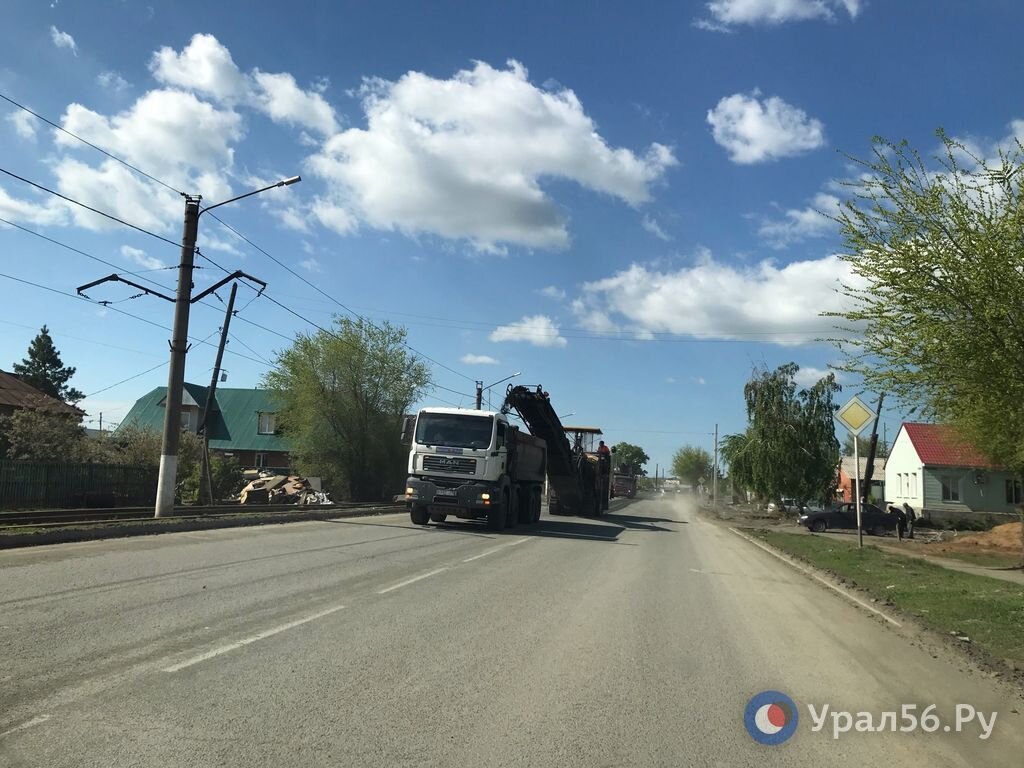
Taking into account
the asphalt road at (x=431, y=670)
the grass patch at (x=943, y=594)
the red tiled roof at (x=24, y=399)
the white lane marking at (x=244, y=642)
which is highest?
the red tiled roof at (x=24, y=399)

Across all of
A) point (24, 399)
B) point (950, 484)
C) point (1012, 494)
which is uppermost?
point (24, 399)

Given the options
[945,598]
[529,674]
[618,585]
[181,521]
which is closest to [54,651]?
[529,674]

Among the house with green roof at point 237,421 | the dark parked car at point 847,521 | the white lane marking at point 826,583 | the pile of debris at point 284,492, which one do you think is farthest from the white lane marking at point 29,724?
the house with green roof at point 237,421

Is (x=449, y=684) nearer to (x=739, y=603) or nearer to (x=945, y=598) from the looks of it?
(x=739, y=603)

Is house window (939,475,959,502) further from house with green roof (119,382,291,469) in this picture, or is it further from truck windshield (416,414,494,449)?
house with green roof (119,382,291,469)

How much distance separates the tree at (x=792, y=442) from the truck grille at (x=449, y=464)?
27.7 meters

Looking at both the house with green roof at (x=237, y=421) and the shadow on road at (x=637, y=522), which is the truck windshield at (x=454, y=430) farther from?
the house with green roof at (x=237, y=421)

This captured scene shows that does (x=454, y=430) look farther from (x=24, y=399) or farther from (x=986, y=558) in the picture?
(x=24, y=399)

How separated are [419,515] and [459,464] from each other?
2.88 m

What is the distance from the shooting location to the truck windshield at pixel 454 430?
73.3 ft

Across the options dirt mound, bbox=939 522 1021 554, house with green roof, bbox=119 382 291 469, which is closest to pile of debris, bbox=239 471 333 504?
house with green roof, bbox=119 382 291 469

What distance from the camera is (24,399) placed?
40.0 meters

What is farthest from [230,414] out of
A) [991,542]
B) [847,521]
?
[991,542]

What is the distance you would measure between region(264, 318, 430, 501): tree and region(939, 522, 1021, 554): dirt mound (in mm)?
28519
